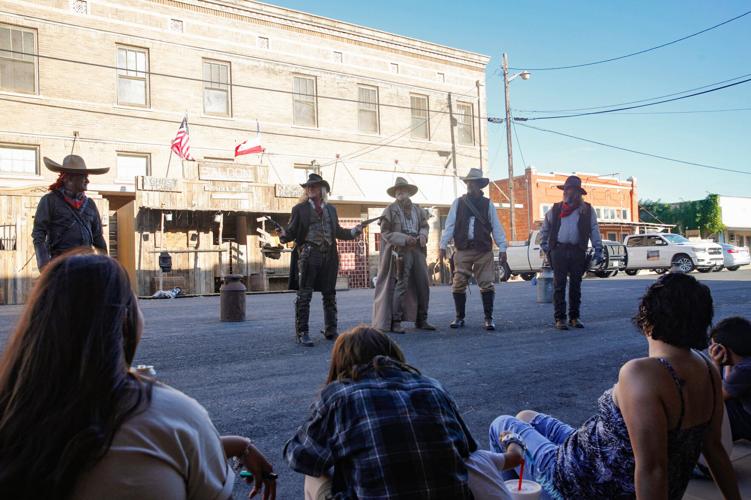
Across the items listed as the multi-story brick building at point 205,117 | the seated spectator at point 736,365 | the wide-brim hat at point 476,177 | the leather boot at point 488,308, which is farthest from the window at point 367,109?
the seated spectator at point 736,365

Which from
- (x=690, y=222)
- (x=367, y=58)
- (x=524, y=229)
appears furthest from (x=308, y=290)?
(x=690, y=222)

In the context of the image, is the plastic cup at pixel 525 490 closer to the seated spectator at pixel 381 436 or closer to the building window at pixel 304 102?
the seated spectator at pixel 381 436

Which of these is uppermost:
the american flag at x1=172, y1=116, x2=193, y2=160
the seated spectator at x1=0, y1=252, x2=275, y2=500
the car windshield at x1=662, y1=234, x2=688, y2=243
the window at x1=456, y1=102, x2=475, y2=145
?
the window at x1=456, y1=102, x2=475, y2=145

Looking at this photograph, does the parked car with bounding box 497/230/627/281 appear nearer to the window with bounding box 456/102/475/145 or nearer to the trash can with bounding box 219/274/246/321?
the window with bounding box 456/102/475/145

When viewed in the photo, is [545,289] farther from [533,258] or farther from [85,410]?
[533,258]

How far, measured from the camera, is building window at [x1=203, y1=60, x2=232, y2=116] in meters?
23.9

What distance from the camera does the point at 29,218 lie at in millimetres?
18438

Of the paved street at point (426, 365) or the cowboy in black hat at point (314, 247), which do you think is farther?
the cowboy in black hat at point (314, 247)

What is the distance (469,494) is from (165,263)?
20363 mm

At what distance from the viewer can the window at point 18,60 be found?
20219 mm

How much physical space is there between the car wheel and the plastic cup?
26.3 metres

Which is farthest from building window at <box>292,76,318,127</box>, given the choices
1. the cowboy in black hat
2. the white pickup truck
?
the cowboy in black hat

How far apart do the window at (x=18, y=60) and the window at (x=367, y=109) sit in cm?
1274

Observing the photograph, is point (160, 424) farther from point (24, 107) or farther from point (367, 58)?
point (367, 58)
